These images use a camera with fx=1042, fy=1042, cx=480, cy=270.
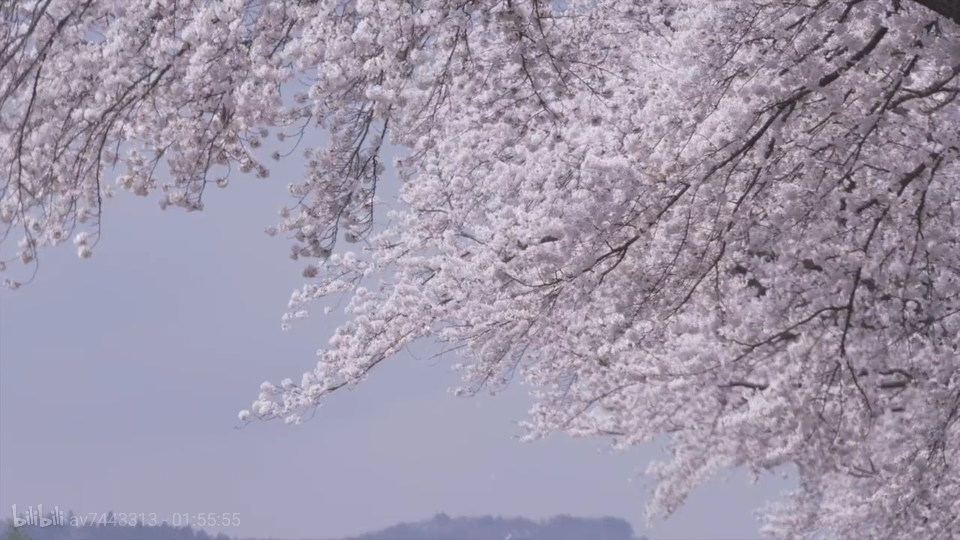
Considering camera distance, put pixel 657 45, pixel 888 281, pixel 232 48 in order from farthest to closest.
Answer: pixel 657 45
pixel 888 281
pixel 232 48

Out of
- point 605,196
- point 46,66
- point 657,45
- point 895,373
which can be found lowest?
point 895,373

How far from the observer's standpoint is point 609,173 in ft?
17.2

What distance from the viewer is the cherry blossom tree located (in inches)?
168

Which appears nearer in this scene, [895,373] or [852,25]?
[852,25]

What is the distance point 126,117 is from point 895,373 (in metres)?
6.21

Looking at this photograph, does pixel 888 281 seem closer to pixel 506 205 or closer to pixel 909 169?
pixel 909 169

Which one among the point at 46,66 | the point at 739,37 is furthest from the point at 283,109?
the point at 739,37

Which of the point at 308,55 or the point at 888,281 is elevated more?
the point at 308,55

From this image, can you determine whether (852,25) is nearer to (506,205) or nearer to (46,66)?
(506,205)

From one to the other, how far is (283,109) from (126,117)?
0.66 metres

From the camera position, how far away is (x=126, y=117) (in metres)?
4.42

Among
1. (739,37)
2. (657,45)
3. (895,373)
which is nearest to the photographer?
(739,37)

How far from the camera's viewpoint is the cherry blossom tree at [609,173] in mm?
4277

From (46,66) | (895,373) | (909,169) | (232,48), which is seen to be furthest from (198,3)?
(895,373)
